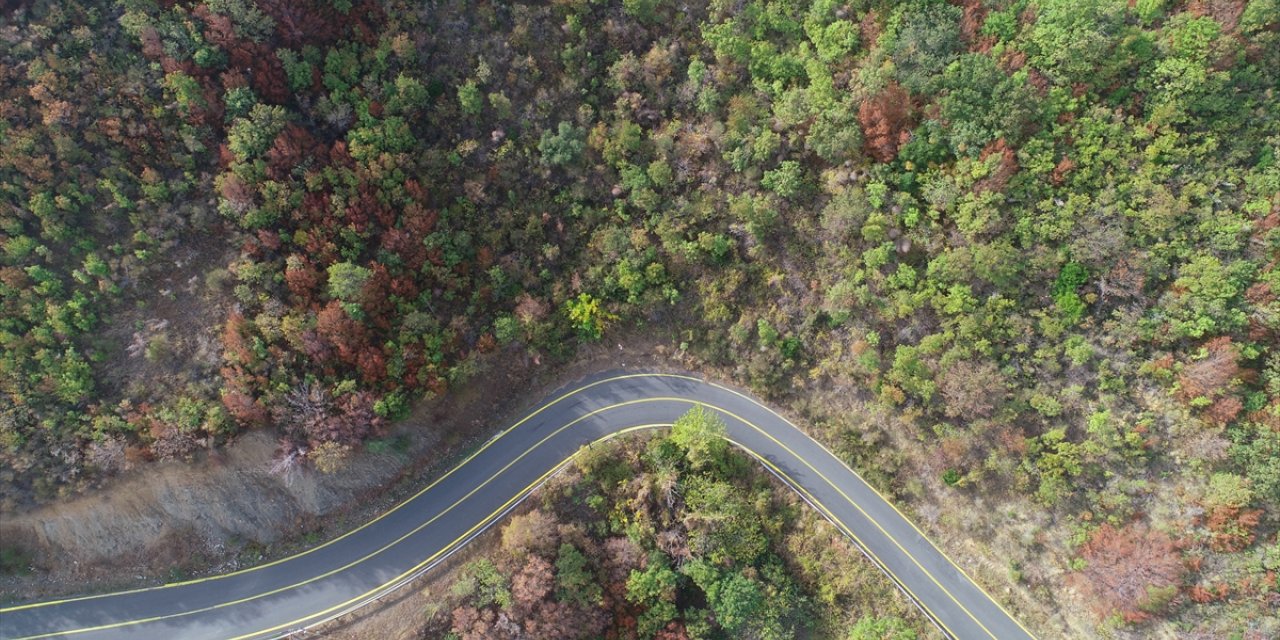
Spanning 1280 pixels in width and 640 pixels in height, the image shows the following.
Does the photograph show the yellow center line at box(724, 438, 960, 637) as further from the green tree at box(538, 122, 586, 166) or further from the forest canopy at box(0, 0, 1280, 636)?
the green tree at box(538, 122, 586, 166)

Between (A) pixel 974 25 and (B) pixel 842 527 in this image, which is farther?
(B) pixel 842 527

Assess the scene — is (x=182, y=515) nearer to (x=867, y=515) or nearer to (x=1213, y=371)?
(x=867, y=515)

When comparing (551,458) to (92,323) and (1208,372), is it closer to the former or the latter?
(92,323)

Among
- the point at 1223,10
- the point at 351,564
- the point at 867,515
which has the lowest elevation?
the point at 351,564

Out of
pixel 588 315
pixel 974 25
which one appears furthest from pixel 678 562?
pixel 974 25

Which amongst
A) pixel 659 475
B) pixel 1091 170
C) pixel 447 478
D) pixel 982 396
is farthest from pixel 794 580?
pixel 1091 170
